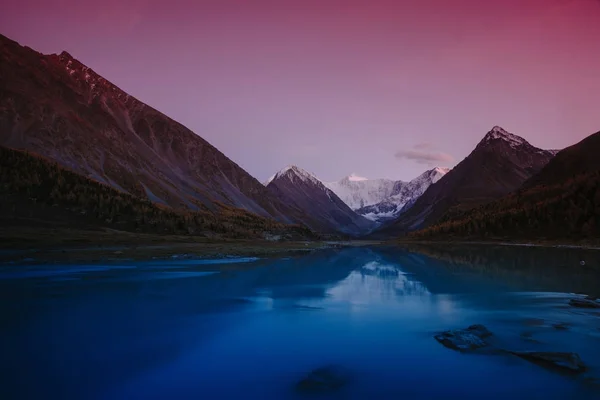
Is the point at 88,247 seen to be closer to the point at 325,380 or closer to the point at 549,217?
the point at 325,380

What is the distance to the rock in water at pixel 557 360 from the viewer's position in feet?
52.3

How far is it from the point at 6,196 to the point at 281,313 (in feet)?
410

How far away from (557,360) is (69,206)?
14045 centimetres

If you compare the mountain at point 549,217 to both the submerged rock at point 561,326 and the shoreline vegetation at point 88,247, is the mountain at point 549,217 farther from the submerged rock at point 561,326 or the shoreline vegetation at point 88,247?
the submerged rock at point 561,326

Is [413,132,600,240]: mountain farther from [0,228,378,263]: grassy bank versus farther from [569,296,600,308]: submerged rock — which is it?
[569,296,600,308]: submerged rock

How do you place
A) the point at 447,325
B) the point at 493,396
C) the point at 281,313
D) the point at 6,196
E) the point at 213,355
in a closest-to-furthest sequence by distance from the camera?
the point at 493,396 < the point at 213,355 < the point at 447,325 < the point at 281,313 < the point at 6,196

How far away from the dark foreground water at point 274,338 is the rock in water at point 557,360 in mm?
526

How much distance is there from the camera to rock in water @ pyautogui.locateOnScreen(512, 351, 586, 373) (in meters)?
15.9

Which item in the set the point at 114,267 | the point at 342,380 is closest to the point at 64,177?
the point at 114,267

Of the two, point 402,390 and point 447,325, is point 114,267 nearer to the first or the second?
point 447,325

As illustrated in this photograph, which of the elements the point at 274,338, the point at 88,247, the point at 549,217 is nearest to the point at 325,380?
the point at 274,338

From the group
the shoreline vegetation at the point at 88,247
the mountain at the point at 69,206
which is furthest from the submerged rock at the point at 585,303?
the mountain at the point at 69,206

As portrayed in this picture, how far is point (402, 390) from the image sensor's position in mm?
14508

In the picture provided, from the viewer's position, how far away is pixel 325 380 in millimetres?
15438
